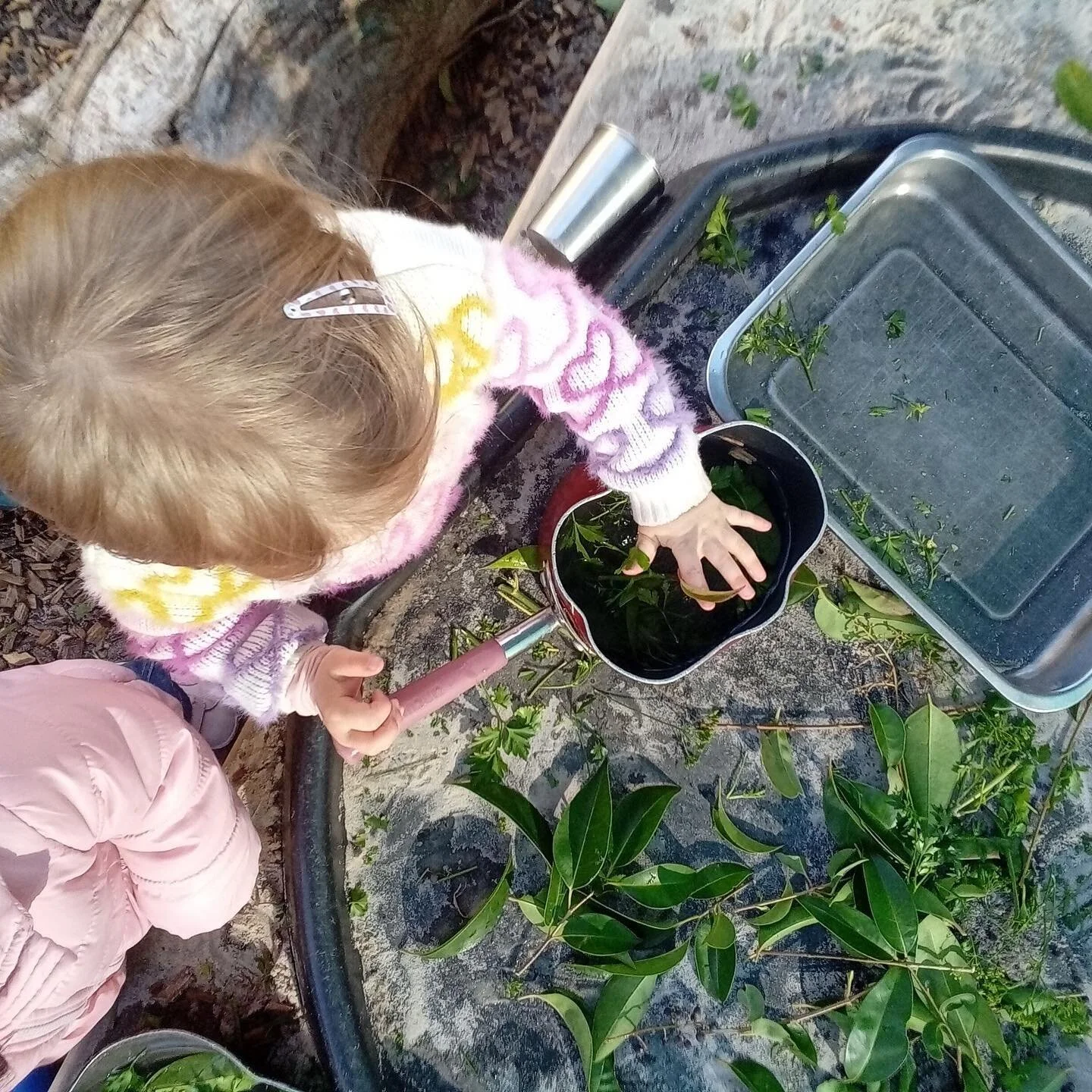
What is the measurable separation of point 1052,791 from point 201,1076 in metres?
1.16

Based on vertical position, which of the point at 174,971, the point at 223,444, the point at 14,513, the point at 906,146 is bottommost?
the point at 174,971

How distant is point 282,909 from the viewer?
113 centimetres

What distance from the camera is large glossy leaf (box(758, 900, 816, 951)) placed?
101cm

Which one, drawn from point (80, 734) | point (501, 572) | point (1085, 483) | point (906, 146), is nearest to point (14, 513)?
point (80, 734)

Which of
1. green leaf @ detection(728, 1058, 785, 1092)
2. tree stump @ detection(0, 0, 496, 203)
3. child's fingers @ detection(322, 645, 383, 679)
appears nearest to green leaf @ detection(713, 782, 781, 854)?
green leaf @ detection(728, 1058, 785, 1092)

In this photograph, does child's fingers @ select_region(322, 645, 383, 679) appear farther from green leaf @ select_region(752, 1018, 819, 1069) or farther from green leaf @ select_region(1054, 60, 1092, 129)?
green leaf @ select_region(1054, 60, 1092, 129)

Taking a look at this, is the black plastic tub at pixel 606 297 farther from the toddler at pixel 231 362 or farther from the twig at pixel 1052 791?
the twig at pixel 1052 791

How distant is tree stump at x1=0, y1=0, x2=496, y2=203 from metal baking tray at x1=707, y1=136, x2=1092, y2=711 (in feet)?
2.24

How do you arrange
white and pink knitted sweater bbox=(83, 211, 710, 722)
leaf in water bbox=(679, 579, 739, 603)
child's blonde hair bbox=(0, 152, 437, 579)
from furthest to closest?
leaf in water bbox=(679, 579, 739, 603), white and pink knitted sweater bbox=(83, 211, 710, 722), child's blonde hair bbox=(0, 152, 437, 579)

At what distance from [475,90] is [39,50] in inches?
23.9

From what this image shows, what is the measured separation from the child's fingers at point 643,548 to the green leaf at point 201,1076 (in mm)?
810

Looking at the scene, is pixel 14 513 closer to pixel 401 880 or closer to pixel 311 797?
pixel 311 797

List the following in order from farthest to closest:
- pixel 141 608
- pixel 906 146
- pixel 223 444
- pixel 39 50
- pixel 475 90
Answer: pixel 475 90 → pixel 39 50 → pixel 906 146 → pixel 141 608 → pixel 223 444

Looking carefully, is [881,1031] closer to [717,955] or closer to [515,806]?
[717,955]
